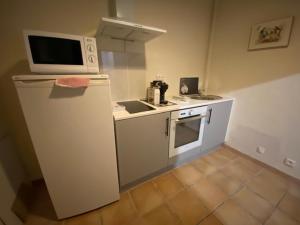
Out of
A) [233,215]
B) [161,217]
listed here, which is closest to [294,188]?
[233,215]

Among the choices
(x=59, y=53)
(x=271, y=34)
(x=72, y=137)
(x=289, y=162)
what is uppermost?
(x=271, y=34)

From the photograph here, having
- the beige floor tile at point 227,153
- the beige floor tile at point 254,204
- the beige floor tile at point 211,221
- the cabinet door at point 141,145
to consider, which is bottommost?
the beige floor tile at point 211,221

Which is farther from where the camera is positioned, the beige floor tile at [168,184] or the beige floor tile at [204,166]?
the beige floor tile at [204,166]

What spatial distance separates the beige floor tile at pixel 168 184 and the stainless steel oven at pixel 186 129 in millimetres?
286

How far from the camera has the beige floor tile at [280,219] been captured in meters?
1.12

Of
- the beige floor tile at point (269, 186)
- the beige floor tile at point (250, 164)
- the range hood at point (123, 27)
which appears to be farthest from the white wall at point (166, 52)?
the beige floor tile at point (269, 186)

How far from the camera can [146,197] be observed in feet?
4.42

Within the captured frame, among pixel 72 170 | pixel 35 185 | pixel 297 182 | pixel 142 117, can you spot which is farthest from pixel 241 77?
pixel 35 185

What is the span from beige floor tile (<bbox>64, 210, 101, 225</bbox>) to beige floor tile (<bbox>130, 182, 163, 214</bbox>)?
353mm

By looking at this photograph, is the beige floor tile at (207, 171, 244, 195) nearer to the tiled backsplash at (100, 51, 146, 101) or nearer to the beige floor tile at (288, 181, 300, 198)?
the beige floor tile at (288, 181, 300, 198)

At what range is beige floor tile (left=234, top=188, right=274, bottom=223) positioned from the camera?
119 centimetres

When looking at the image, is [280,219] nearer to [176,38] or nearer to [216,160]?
[216,160]

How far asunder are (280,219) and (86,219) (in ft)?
→ 5.58

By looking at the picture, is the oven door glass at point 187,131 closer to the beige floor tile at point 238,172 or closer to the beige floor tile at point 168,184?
the beige floor tile at point 168,184
